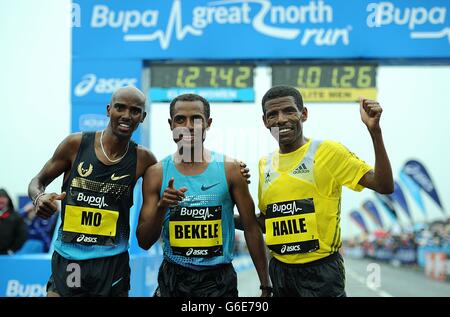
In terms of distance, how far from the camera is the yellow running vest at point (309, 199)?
11.2ft

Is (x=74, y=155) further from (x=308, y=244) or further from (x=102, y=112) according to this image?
(x=102, y=112)

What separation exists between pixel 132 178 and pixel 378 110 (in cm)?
166

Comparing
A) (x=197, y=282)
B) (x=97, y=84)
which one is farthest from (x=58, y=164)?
(x=97, y=84)

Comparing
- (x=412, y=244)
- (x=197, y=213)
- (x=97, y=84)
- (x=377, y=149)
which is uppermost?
(x=97, y=84)

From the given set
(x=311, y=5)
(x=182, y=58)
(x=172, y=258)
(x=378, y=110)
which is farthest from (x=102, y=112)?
(x=378, y=110)

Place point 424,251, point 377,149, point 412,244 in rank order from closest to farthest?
point 377,149 → point 424,251 → point 412,244

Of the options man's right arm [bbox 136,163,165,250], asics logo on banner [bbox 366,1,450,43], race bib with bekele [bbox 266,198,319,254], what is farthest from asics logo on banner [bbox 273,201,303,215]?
asics logo on banner [bbox 366,1,450,43]

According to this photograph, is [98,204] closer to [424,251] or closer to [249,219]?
[249,219]

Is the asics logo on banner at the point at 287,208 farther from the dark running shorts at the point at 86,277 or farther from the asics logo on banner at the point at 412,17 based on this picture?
the asics logo on banner at the point at 412,17

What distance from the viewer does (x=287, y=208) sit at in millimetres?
3459

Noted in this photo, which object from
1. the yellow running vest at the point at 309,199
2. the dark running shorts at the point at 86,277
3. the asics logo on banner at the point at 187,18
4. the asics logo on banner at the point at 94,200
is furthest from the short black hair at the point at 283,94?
the asics logo on banner at the point at 187,18

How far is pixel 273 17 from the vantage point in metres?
9.12

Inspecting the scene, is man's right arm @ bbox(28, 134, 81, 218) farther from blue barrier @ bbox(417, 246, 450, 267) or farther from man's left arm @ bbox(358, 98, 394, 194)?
blue barrier @ bbox(417, 246, 450, 267)

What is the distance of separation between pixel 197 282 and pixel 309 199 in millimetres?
876
